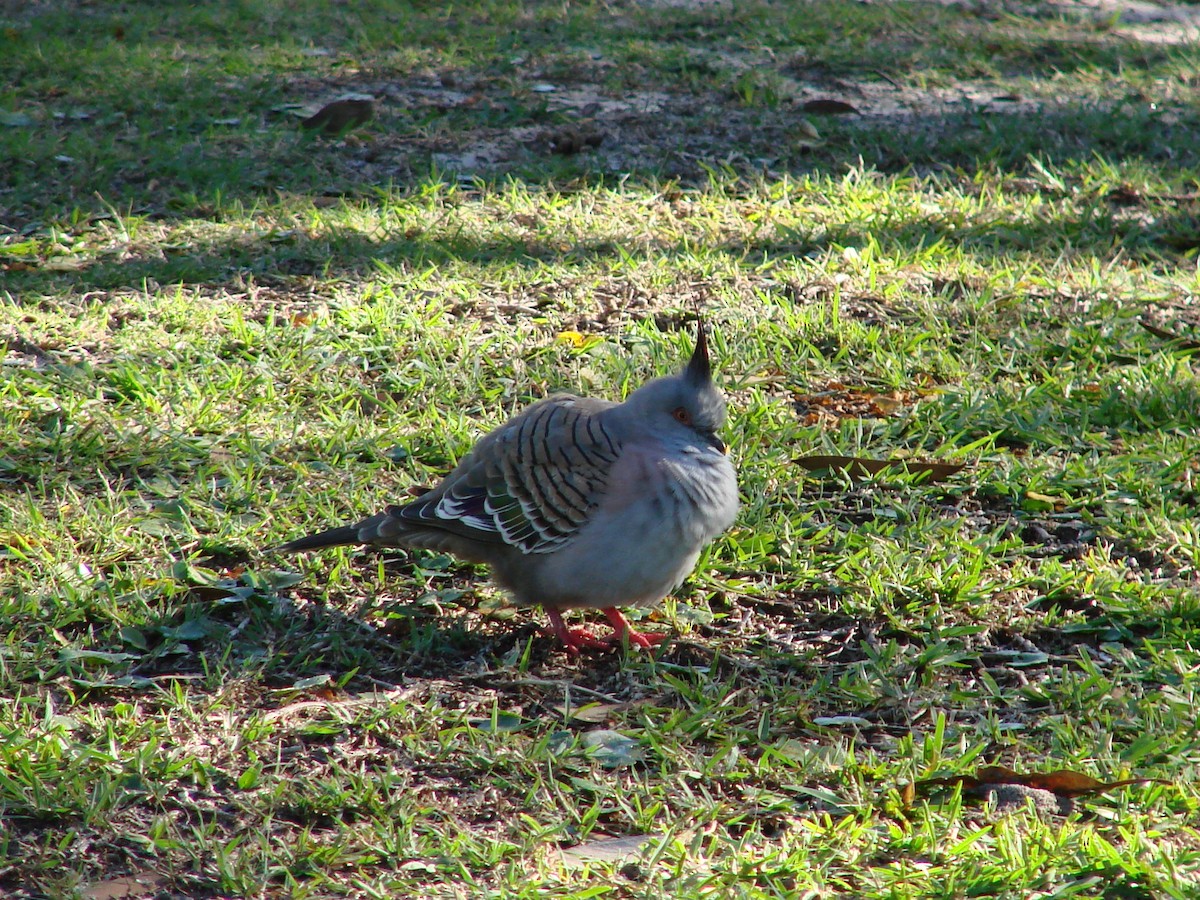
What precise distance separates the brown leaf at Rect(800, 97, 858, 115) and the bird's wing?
4.68 meters

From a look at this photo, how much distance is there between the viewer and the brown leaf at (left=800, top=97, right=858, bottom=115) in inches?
305

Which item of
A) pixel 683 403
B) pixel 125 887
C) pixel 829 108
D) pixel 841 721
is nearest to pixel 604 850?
pixel 841 721

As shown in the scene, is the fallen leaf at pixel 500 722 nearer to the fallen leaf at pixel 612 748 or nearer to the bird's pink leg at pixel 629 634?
the fallen leaf at pixel 612 748

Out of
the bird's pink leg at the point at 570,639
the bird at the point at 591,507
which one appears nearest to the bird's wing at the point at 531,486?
the bird at the point at 591,507

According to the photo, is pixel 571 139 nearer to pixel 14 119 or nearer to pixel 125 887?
pixel 14 119

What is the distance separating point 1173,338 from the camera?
531 cm

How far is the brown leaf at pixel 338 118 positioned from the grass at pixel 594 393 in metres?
0.13

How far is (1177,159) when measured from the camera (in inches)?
285

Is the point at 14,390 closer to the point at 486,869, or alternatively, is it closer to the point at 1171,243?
the point at 486,869

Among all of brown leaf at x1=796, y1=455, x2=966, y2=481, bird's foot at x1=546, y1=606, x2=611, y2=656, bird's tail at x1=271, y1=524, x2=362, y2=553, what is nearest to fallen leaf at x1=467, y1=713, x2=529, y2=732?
bird's foot at x1=546, y1=606, x2=611, y2=656

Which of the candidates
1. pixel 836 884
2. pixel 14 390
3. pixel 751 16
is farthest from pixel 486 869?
pixel 751 16

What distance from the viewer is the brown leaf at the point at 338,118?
23.9 feet

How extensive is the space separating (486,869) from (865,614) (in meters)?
1.54

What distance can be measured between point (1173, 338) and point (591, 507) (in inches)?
124
